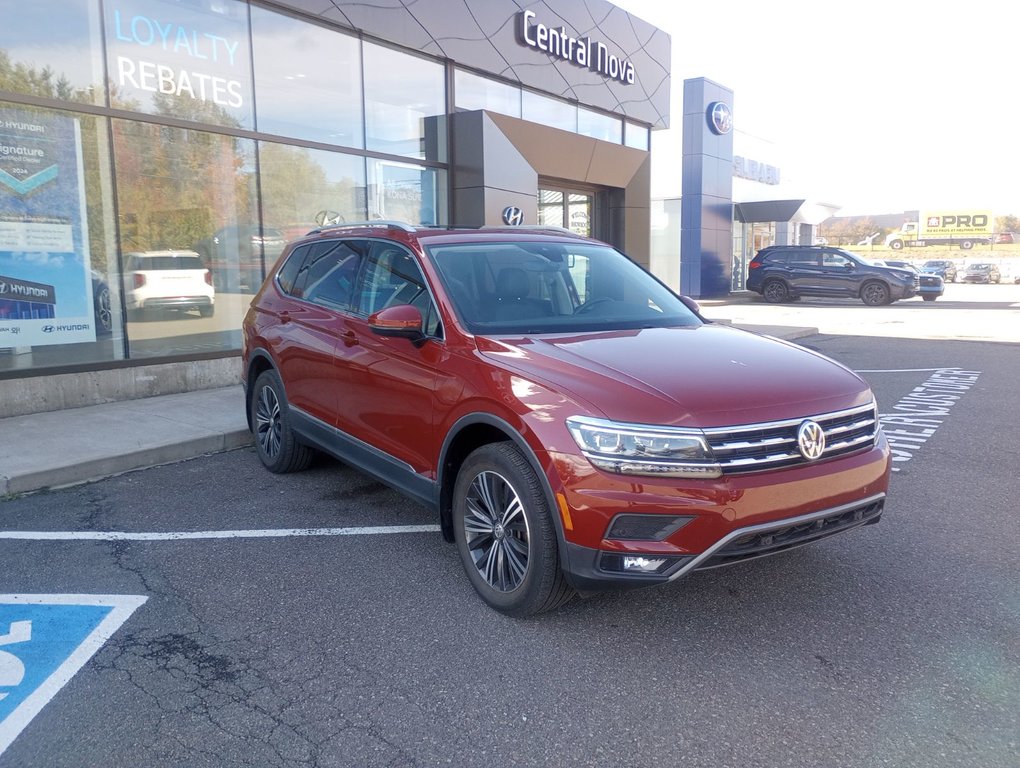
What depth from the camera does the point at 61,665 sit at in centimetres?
345

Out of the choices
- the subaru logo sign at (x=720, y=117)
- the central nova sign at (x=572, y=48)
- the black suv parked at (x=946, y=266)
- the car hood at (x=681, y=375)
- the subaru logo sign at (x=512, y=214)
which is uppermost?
the subaru logo sign at (x=720, y=117)

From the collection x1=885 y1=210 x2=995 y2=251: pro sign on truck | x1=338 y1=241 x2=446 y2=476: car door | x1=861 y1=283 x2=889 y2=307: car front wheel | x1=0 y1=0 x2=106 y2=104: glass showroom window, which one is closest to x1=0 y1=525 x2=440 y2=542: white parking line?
x1=338 y1=241 x2=446 y2=476: car door

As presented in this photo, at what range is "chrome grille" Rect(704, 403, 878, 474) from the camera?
3.29 metres

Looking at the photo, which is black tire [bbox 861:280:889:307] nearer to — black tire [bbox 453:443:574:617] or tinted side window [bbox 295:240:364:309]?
tinted side window [bbox 295:240:364:309]

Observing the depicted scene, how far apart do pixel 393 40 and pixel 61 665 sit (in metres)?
10.4

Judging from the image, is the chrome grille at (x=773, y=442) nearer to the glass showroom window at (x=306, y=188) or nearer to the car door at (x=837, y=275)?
the glass showroom window at (x=306, y=188)

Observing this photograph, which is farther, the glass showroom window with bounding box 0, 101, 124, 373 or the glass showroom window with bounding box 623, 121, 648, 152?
the glass showroom window with bounding box 623, 121, 648, 152

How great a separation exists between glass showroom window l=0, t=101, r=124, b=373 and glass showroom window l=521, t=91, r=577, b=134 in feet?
26.0

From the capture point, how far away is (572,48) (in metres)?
Answer: 15.4

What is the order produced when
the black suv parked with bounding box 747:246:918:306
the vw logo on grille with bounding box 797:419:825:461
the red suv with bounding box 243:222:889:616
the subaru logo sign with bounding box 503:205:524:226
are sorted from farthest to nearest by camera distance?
the black suv parked with bounding box 747:246:918:306 → the subaru logo sign with bounding box 503:205:524:226 → the vw logo on grille with bounding box 797:419:825:461 → the red suv with bounding box 243:222:889:616

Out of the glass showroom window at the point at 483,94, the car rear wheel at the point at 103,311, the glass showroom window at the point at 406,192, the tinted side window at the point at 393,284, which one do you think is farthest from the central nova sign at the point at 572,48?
the tinted side window at the point at 393,284

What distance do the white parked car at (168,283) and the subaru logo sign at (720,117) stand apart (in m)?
21.6

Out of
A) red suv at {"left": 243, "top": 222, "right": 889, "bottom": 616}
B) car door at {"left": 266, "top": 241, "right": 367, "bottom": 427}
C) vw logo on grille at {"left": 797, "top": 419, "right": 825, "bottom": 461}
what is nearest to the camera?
red suv at {"left": 243, "top": 222, "right": 889, "bottom": 616}

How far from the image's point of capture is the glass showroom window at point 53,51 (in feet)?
26.8
